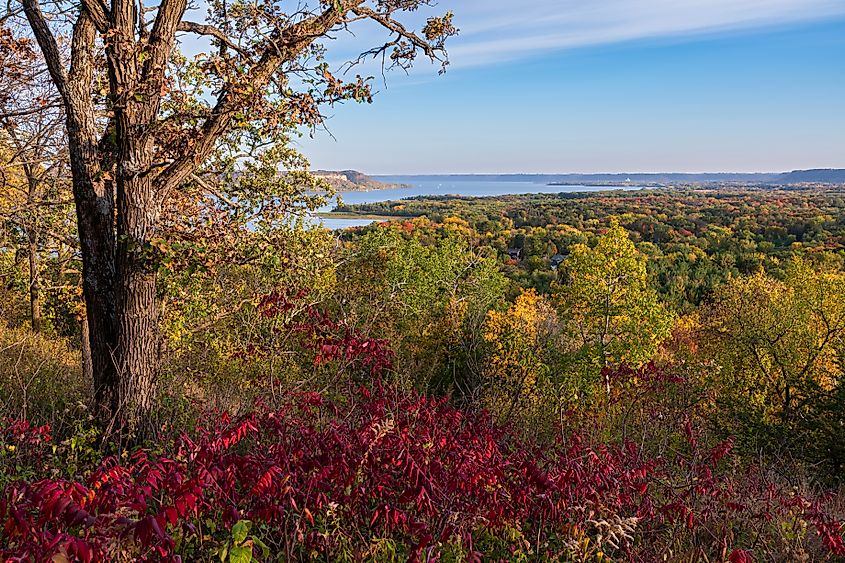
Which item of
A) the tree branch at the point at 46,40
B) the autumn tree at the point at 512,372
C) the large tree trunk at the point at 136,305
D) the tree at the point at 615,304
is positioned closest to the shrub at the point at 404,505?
the large tree trunk at the point at 136,305

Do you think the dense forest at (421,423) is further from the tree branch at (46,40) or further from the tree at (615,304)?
the tree branch at (46,40)

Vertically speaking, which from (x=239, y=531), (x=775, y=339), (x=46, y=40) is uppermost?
(x=46, y=40)

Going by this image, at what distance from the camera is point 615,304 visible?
76.7ft

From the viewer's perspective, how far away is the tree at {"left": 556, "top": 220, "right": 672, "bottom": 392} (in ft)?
75.8

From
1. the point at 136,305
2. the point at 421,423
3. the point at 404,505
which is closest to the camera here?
the point at 404,505

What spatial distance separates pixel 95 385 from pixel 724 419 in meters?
13.9

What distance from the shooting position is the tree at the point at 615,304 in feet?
75.8

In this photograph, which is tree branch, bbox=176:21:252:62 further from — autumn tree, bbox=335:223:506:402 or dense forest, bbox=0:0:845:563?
autumn tree, bbox=335:223:506:402

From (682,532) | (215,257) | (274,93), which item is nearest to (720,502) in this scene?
(682,532)

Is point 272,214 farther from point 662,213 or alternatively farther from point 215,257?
point 662,213

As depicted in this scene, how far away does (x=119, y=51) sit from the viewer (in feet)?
18.6

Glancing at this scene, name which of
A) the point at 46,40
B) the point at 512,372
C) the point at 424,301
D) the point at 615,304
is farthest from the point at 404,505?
the point at 424,301

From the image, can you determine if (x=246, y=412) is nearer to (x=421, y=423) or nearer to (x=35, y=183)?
(x=421, y=423)

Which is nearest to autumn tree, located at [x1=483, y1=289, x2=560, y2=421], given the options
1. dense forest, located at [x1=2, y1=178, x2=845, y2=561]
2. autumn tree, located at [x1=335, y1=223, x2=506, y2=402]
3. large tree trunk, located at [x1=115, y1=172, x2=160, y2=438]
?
dense forest, located at [x1=2, y1=178, x2=845, y2=561]
